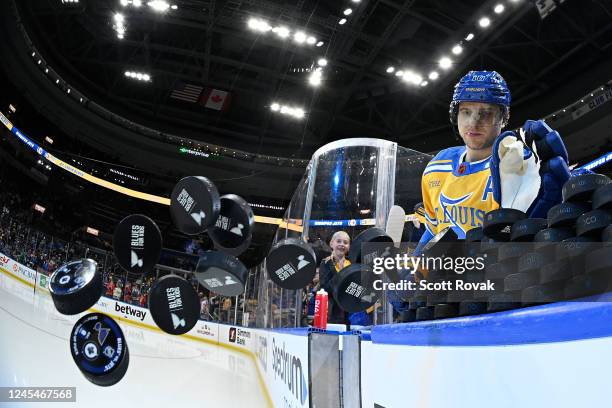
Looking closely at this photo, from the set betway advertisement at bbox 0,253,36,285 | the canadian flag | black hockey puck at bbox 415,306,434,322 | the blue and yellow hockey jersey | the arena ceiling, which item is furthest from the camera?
the canadian flag

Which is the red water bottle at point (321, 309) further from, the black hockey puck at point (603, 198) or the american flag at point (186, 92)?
the american flag at point (186, 92)

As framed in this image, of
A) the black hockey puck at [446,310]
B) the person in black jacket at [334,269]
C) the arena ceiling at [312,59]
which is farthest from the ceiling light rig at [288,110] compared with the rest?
the black hockey puck at [446,310]

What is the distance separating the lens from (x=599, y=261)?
1.99ft

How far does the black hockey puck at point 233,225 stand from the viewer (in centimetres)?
255

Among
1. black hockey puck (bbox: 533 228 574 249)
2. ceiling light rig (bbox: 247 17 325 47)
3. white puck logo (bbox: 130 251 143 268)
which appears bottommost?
black hockey puck (bbox: 533 228 574 249)

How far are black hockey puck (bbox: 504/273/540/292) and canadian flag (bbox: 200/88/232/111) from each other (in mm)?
13972

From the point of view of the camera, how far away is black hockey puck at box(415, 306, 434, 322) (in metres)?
1.08

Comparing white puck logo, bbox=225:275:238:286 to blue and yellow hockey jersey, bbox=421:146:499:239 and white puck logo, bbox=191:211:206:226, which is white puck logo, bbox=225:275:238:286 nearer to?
white puck logo, bbox=191:211:206:226

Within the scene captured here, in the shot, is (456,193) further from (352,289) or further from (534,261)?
(534,261)

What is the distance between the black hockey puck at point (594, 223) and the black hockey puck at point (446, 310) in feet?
1.09

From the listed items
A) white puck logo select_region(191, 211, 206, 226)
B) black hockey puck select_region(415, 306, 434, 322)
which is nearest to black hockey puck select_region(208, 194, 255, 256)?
white puck logo select_region(191, 211, 206, 226)

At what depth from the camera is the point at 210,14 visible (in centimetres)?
1082

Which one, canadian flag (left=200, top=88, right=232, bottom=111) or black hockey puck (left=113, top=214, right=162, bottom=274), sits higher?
canadian flag (left=200, top=88, right=232, bottom=111)

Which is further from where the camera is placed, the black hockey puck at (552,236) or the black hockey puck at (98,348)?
the black hockey puck at (98,348)
